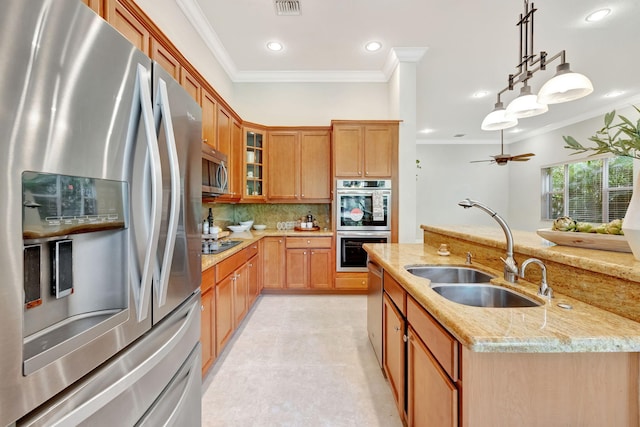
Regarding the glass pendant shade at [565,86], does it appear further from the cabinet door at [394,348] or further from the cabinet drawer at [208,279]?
the cabinet drawer at [208,279]

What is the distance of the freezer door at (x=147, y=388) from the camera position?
69 centimetres

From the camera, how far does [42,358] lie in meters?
0.61

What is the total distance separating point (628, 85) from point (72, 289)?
740 centimetres

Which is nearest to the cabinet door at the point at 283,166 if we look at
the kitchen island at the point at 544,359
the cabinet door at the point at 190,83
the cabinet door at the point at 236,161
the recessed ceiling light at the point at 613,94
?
the cabinet door at the point at 236,161

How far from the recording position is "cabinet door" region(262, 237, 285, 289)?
398 centimetres

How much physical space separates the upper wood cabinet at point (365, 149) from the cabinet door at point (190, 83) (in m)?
1.88

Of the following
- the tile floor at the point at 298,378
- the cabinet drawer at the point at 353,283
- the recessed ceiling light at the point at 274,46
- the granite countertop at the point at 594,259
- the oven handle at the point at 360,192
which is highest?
the recessed ceiling light at the point at 274,46

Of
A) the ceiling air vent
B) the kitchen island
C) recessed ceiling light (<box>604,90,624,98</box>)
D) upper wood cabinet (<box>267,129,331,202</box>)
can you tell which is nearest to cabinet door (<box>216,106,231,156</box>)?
upper wood cabinet (<box>267,129,331,202</box>)

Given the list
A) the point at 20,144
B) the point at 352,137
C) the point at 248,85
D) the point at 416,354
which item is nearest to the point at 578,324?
the point at 416,354

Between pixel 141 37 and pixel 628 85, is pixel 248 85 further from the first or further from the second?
pixel 628 85

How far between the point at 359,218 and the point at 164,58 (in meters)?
2.78

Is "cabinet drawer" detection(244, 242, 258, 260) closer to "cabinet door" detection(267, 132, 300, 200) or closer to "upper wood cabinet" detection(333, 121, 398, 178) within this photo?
"cabinet door" detection(267, 132, 300, 200)

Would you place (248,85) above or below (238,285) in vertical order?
above

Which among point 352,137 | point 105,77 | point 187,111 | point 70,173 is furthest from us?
point 352,137
